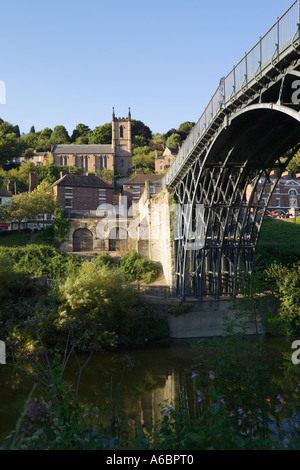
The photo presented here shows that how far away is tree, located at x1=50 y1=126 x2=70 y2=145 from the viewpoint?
10844 cm

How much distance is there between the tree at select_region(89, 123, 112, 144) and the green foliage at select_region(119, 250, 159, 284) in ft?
238

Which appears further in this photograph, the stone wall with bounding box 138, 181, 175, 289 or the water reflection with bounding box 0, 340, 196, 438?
the stone wall with bounding box 138, 181, 175, 289

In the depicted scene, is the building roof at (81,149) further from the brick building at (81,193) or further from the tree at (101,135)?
the brick building at (81,193)

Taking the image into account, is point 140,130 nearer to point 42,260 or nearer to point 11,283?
point 42,260

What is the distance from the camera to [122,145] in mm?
91500

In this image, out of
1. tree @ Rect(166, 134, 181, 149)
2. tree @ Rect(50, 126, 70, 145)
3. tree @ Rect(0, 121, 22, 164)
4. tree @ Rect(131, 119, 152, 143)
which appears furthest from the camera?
tree @ Rect(131, 119, 152, 143)

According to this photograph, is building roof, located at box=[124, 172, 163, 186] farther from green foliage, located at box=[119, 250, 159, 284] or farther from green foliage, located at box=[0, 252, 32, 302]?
green foliage, located at box=[0, 252, 32, 302]

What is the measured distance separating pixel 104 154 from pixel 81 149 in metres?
Result: 5.44

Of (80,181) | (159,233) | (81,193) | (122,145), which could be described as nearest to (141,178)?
(80,181)

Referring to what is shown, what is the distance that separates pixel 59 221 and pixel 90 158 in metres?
47.1

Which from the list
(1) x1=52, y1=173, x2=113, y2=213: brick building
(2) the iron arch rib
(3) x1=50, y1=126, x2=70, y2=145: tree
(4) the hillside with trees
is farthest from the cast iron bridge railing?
(3) x1=50, y1=126, x2=70, y2=145: tree

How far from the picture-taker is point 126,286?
2614 centimetres

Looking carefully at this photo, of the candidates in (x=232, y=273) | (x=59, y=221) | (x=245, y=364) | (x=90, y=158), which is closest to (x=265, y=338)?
(x=232, y=273)
